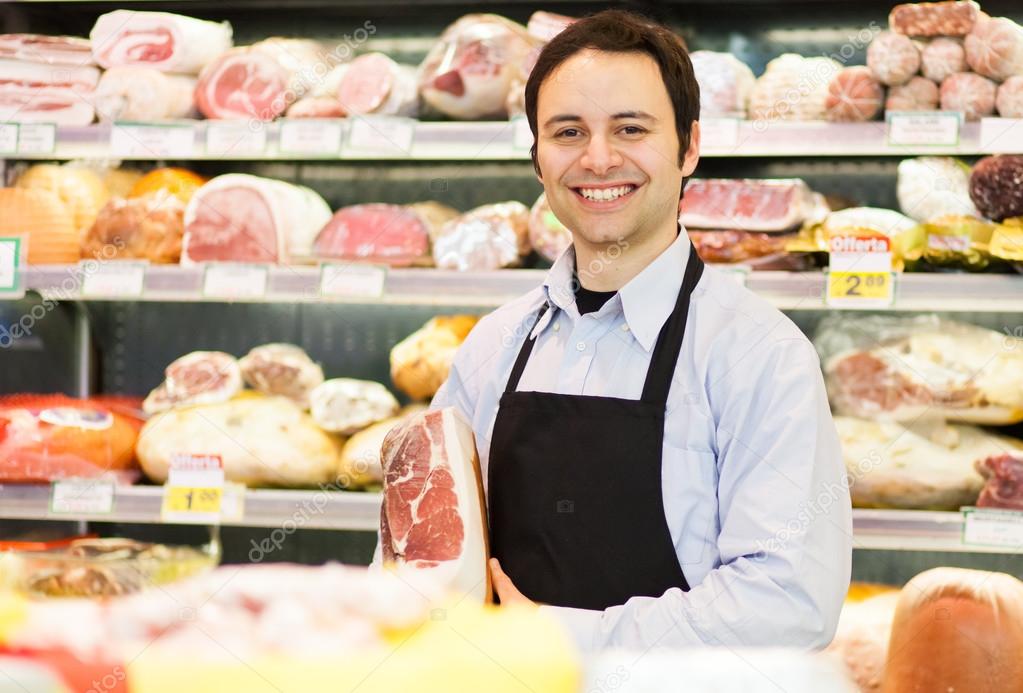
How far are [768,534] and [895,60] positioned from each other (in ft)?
5.15

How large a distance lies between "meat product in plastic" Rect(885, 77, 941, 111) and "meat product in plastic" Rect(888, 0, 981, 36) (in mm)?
119

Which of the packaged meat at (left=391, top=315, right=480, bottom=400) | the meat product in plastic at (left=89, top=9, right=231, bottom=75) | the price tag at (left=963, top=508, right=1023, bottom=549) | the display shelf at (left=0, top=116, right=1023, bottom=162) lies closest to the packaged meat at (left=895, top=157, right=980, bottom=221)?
the display shelf at (left=0, top=116, right=1023, bottom=162)

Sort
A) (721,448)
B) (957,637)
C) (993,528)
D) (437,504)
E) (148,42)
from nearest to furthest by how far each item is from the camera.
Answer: (437,504)
(721,448)
(957,637)
(993,528)
(148,42)

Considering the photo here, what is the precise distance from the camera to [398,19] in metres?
3.18

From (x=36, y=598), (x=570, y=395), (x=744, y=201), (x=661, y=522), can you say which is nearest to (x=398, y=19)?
(x=744, y=201)

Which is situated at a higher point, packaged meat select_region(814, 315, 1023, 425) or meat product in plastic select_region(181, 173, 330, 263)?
meat product in plastic select_region(181, 173, 330, 263)

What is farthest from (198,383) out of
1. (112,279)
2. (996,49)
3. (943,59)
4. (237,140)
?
(996,49)

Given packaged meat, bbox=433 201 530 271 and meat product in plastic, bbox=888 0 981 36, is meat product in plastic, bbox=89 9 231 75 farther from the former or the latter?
meat product in plastic, bbox=888 0 981 36

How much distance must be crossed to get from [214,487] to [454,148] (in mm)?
1032

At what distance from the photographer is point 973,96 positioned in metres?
2.42

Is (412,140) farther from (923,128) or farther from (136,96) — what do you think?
(923,128)

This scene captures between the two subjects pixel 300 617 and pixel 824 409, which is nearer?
pixel 300 617

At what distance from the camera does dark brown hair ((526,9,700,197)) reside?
1511 millimetres

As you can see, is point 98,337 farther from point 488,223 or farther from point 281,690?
point 281,690
